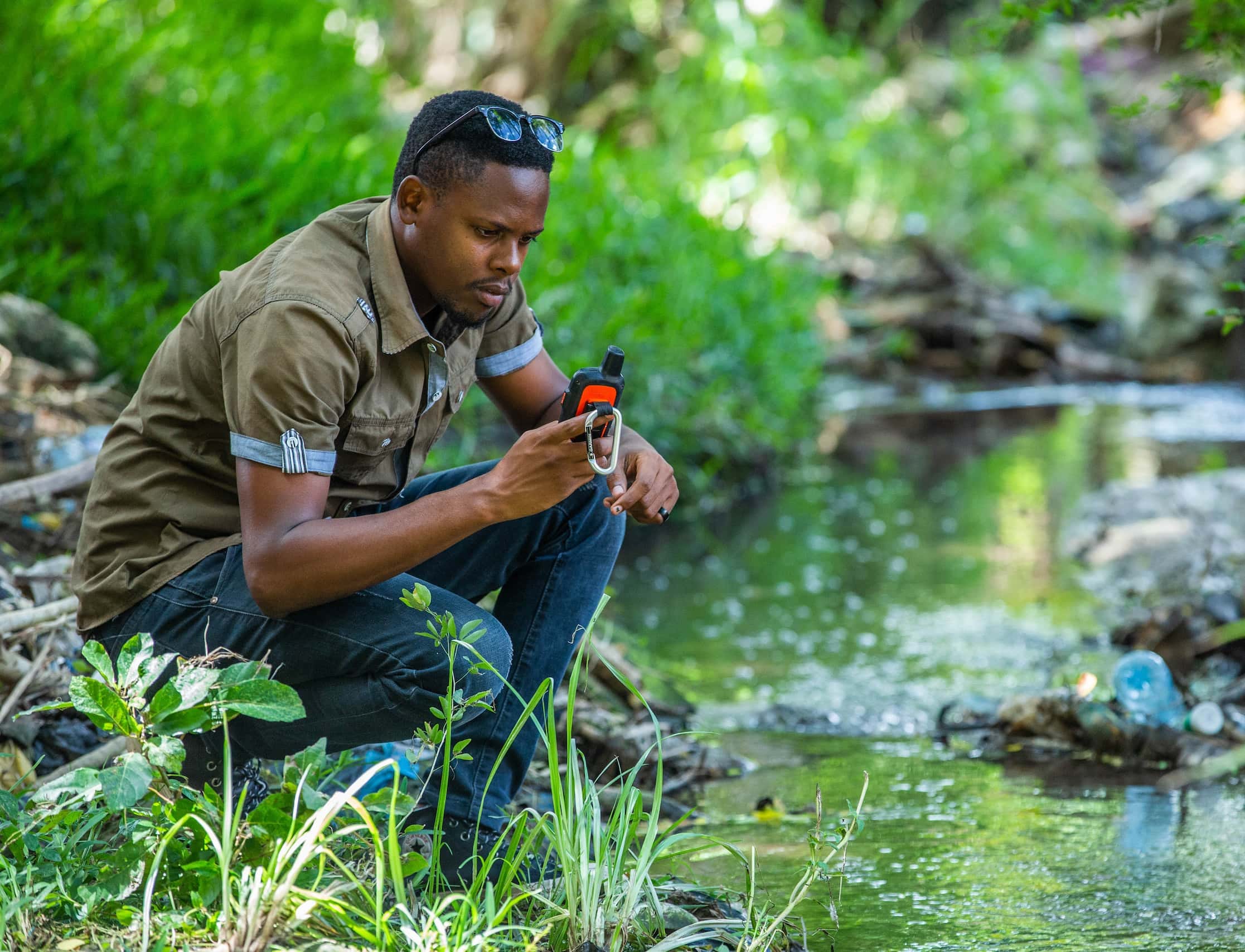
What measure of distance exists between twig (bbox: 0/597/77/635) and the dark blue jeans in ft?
1.34

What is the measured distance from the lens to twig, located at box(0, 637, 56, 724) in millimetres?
2764

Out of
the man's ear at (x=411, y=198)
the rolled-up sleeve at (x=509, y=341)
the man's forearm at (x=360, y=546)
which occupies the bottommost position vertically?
the man's forearm at (x=360, y=546)

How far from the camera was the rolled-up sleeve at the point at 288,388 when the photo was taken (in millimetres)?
2326

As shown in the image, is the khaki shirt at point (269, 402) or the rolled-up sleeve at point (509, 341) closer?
the khaki shirt at point (269, 402)

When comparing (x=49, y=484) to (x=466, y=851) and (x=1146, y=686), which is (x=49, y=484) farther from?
(x=1146, y=686)

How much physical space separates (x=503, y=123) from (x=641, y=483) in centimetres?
72

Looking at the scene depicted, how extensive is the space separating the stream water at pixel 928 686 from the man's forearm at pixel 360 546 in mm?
969

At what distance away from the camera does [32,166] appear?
5.60m

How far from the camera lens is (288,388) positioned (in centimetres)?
233

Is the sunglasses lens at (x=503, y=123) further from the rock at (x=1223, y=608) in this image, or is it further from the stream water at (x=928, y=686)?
the rock at (x=1223, y=608)

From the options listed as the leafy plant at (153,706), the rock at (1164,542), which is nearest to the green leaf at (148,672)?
the leafy plant at (153,706)

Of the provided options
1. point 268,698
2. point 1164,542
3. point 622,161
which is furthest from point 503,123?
point 622,161

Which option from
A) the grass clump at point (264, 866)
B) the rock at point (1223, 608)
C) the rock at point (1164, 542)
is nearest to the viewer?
the grass clump at point (264, 866)

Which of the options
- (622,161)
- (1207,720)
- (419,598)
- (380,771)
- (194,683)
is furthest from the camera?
(622,161)
